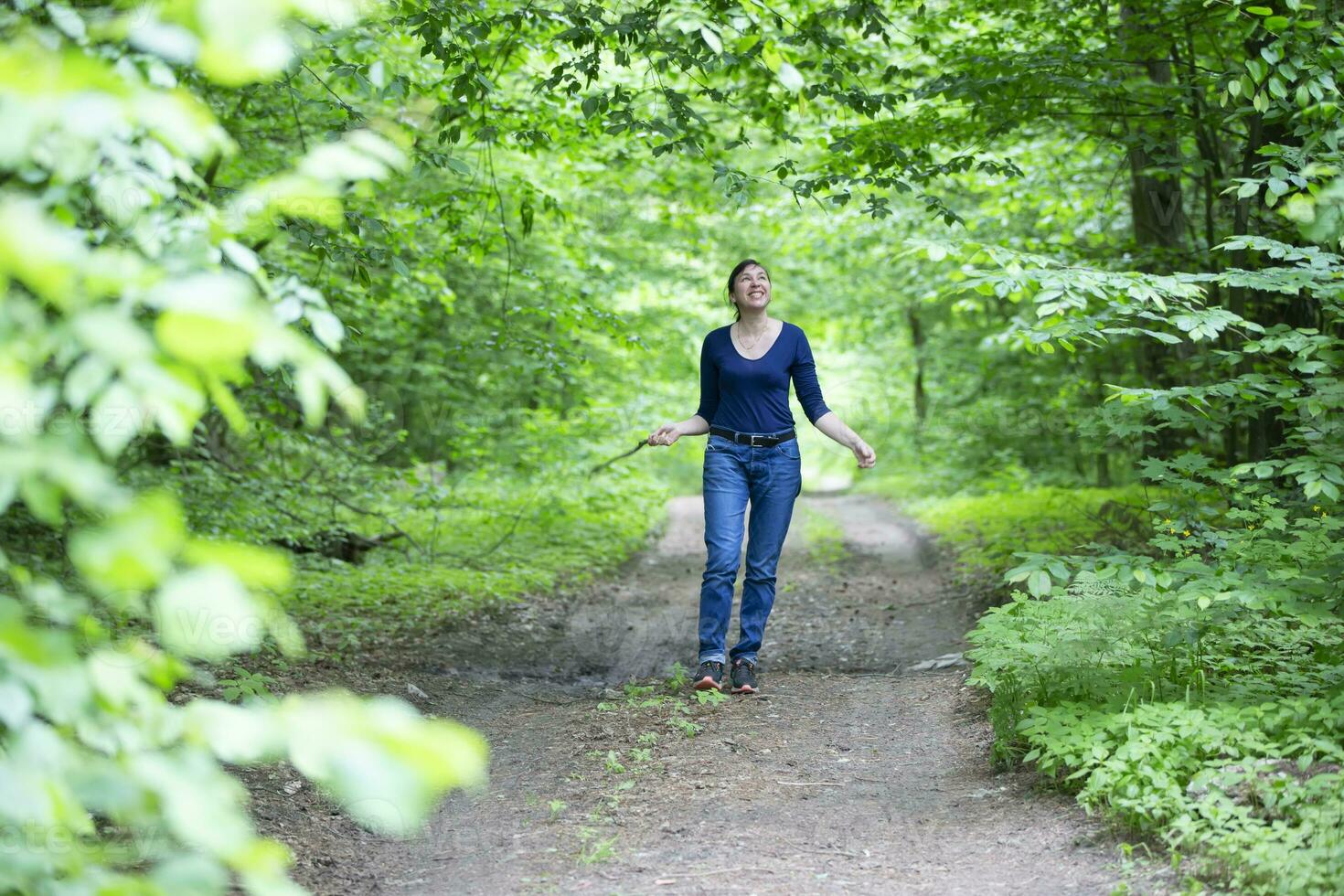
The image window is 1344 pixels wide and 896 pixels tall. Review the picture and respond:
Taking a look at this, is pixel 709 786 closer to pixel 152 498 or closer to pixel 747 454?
pixel 747 454

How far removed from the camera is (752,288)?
5574 millimetres

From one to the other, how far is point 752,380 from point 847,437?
0.61 m

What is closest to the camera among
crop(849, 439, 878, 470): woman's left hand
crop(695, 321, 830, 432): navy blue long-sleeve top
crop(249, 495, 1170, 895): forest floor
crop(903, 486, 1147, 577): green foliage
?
crop(249, 495, 1170, 895): forest floor

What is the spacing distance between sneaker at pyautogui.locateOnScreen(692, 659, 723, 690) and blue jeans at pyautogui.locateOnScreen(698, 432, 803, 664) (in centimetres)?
4

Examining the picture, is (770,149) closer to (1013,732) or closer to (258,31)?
(1013,732)

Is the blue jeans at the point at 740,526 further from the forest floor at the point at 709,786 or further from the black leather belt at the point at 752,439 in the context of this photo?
the forest floor at the point at 709,786

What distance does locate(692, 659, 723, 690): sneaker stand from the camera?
5605mm

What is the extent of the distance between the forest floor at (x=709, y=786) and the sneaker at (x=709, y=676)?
16 centimetres

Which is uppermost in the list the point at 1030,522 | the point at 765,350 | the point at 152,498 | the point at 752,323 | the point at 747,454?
the point at 752,323

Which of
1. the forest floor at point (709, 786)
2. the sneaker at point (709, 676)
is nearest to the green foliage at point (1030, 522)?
the forest floor at point (709, 786)

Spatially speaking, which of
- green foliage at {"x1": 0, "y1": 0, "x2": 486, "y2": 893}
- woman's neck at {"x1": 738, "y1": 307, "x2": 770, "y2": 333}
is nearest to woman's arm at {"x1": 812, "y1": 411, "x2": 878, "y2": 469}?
woman's neck at {"x1": 738, "y1": 307, "x2": 770, "y2": 333}

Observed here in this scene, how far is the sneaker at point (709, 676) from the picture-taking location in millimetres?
5605

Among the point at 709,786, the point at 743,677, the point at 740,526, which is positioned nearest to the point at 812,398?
the point at 740,526

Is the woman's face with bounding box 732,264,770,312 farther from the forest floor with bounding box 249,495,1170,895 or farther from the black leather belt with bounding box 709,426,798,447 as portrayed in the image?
the forest floor with bounding box 249,495,1170,895
